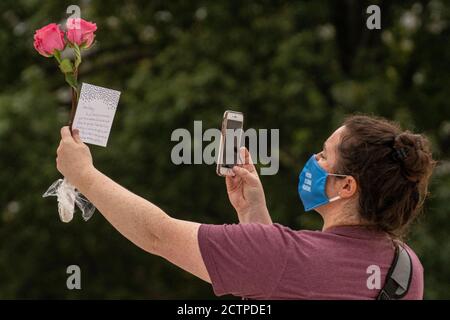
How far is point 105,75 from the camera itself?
32.0ft

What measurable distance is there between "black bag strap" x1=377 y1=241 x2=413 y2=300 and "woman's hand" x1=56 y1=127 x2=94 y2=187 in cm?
92

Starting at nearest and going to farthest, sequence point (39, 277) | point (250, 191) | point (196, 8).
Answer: point (250, 191) → point (196, 8) → point (39, 277)

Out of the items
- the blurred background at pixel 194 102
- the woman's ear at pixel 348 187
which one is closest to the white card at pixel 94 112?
the woman's ear at pixel 348 187

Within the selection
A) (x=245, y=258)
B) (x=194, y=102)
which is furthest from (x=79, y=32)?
(x=194, y=102)

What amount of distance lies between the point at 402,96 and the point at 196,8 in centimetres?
209

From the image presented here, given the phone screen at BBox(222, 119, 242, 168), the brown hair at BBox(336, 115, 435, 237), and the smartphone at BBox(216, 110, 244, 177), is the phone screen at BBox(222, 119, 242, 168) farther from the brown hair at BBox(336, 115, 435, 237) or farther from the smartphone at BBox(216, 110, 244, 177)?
the brown hair at BBox(336, 115, 435, 237)

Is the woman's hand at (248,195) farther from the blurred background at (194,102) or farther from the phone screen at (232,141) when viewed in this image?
the blurred background at (194,102)

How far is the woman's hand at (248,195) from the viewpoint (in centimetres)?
323

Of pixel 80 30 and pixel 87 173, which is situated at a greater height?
pixel 80 30

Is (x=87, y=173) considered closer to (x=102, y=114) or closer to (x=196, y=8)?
(x=102, y=114)

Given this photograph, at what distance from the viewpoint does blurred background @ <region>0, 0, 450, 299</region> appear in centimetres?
793

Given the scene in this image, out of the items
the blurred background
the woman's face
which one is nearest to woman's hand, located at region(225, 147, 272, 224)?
the woman's face

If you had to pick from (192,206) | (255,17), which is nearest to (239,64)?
(255,17)

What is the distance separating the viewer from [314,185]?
9.41ft
